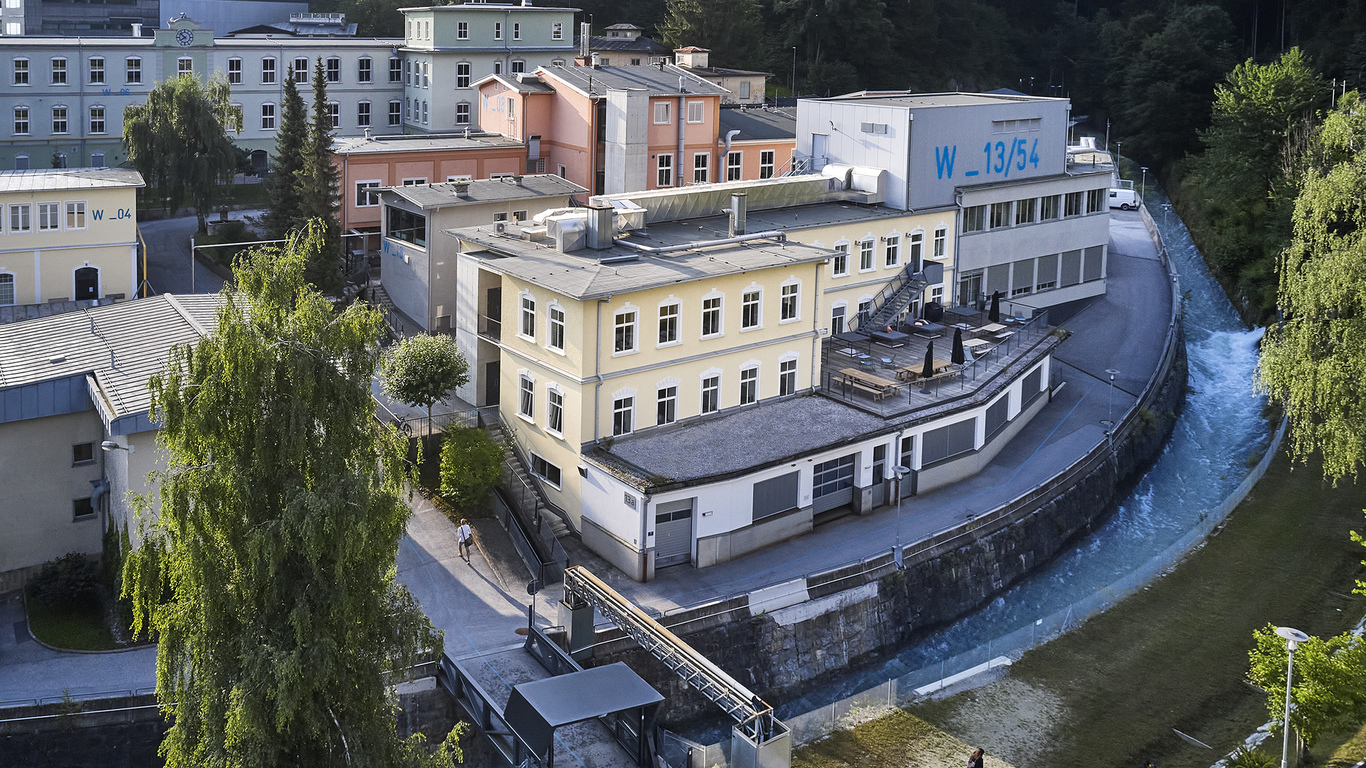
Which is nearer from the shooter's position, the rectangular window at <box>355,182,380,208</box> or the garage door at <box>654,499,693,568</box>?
the garage door at <box>654,499,693,568</box>

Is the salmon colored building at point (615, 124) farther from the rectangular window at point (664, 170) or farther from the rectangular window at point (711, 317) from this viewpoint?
the rectangular window at point (711, 317)

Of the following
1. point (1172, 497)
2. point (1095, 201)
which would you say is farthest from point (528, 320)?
point (1095, 201)

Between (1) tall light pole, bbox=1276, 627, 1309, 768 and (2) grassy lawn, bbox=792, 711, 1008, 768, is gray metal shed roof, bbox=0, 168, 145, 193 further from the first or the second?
(1) tall light pole, bbox=1276, 627, 1309, 768

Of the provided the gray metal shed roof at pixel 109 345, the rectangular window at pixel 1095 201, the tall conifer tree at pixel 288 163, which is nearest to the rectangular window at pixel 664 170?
the tall conifer tree at pixel 288 163

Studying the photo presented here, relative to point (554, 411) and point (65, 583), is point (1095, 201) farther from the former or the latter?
point (65, 583)

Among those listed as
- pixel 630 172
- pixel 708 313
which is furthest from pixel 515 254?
pixel 630 172

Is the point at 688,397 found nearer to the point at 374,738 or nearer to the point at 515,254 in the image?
the point at 515,254

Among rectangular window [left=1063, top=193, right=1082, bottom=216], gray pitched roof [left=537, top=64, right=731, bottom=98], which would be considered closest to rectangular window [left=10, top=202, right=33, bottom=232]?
gray pitched roof [left=537, top=64, right=731, bottom=98]
